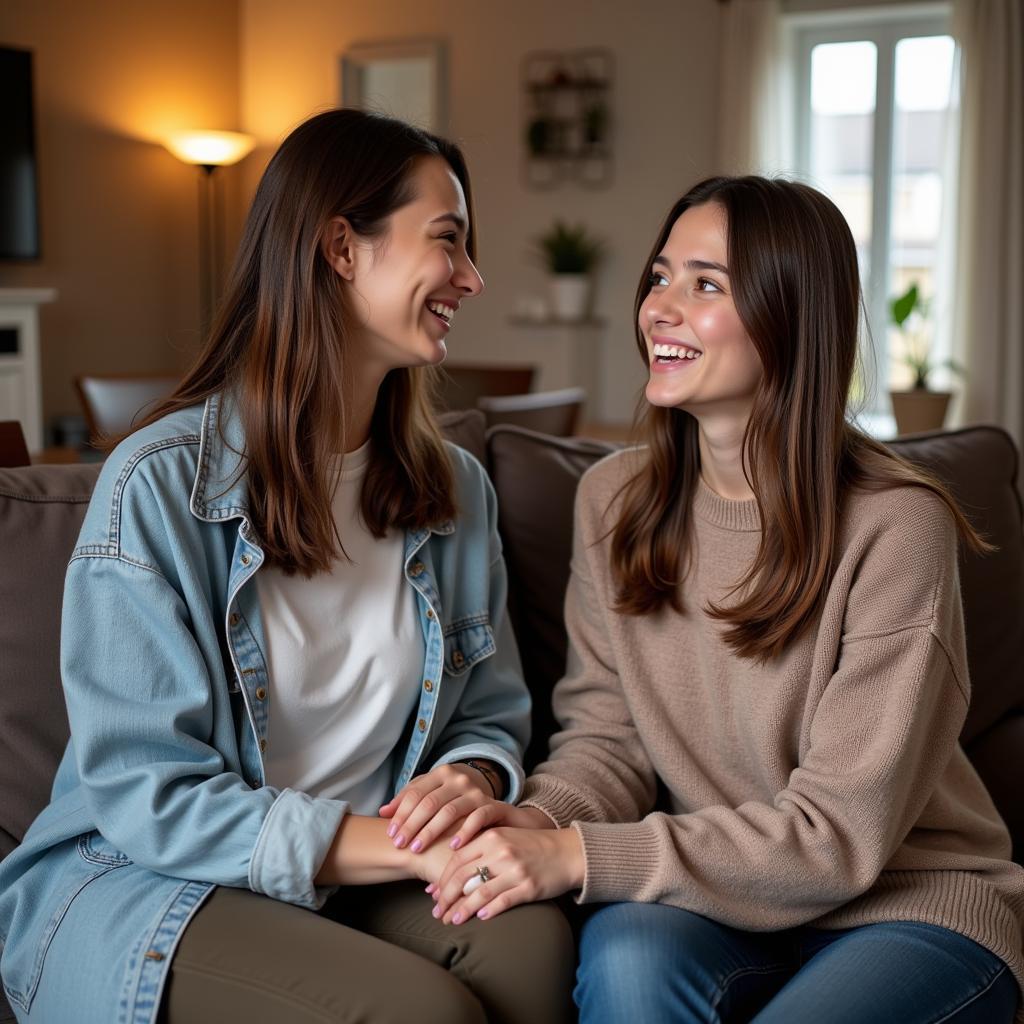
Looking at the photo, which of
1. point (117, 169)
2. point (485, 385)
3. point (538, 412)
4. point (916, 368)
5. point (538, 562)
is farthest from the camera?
point (117, 169)

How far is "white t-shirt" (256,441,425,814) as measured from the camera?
1359 mm

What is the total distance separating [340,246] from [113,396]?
188cm

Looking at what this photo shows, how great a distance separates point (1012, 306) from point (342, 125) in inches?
193

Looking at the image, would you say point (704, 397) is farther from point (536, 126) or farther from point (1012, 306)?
point (536, 126)

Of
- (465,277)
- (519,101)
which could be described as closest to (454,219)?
(465,277)

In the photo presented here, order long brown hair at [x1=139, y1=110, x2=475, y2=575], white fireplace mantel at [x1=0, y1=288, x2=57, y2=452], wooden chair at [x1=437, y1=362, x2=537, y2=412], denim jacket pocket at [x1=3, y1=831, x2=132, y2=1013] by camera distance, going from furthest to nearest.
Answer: white fireplace mantel at [x1=0, y1=288, x2=57, y2=452]
wooden chair at [x1=437, y1=362, x2=537, y2=412]
long brown hair at [x1=139, y1=110, x2=475, y2=575]
denim jacket pocket at [x1=3, y1=831, x2=132, y2=1013]

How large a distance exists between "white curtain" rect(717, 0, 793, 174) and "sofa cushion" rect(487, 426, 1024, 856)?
165 inches

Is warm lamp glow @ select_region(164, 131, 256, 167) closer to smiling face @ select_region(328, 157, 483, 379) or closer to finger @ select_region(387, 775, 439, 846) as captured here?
smiling face @ select_region(328, 157, 483, 379)

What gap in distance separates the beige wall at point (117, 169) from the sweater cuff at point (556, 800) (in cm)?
513

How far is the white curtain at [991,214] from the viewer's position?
547cm

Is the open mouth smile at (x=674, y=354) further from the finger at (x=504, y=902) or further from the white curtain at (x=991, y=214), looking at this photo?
the white curtain at (x=991, y=214)

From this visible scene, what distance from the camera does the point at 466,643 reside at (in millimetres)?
1540

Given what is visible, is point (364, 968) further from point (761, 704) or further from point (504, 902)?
point (761, 704)

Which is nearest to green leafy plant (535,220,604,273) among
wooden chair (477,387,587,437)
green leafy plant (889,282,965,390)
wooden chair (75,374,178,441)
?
green leafy plant (889,282,965,390)
